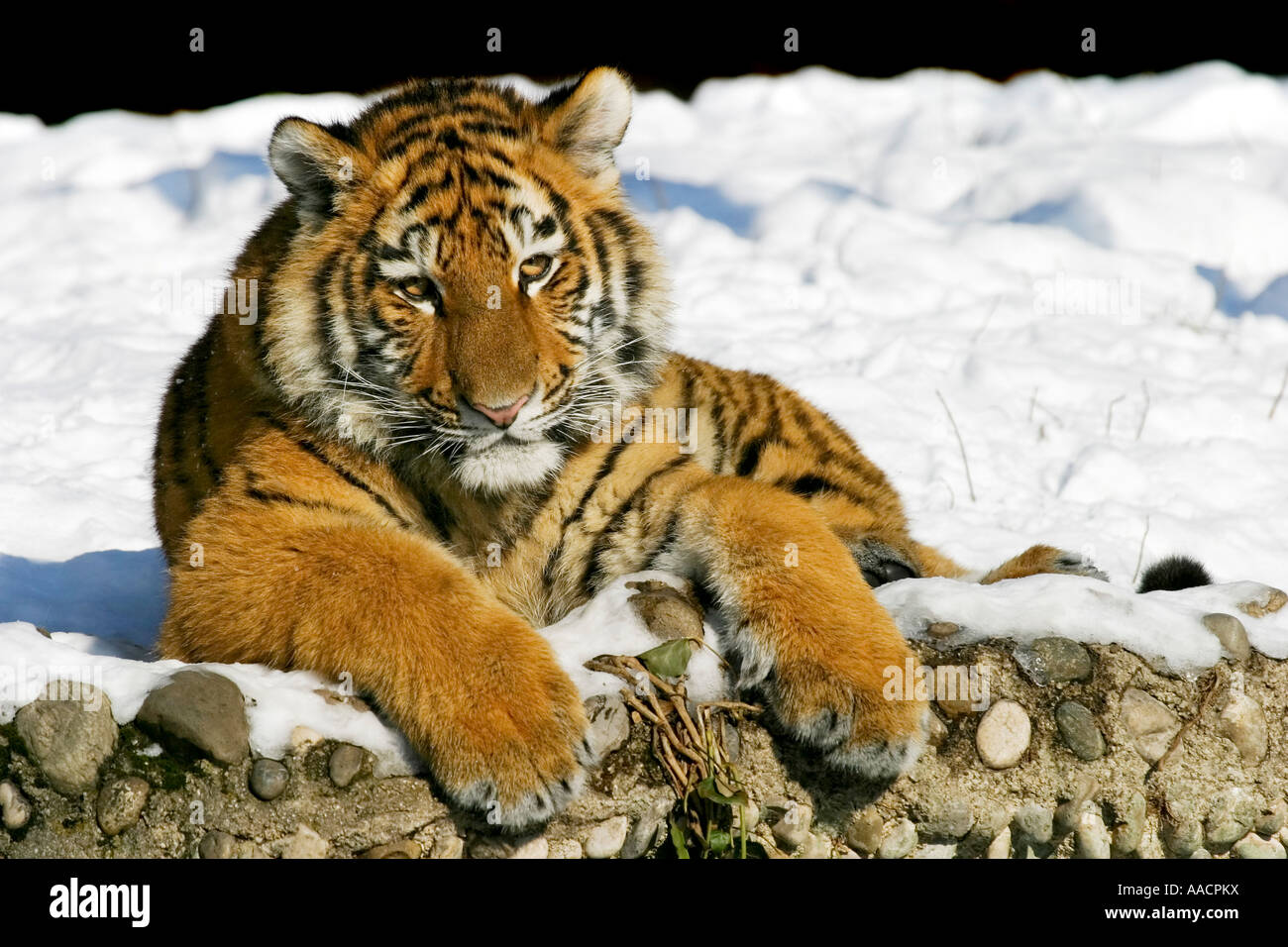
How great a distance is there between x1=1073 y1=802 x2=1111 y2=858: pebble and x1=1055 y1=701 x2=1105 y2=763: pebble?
0.12 meters

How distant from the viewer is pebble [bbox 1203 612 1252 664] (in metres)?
2.75

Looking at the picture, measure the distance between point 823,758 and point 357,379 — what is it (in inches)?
53.5

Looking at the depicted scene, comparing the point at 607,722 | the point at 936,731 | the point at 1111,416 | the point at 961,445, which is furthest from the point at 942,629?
the point at 1111,416

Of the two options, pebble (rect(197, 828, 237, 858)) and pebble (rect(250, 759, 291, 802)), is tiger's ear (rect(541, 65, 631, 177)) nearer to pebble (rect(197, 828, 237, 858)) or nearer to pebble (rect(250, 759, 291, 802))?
pebble (rect(250, 759, 291, 802))

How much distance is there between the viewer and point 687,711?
2600 millimetres

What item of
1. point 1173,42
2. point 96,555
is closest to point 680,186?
point 1173,42

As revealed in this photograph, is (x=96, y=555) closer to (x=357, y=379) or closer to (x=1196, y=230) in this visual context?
(x=357, y=379)

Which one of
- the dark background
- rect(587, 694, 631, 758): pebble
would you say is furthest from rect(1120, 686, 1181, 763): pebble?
the dark background

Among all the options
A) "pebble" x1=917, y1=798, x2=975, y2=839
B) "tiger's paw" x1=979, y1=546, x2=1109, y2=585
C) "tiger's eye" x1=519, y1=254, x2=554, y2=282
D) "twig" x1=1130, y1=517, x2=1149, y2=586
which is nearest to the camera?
"pebble" x1=917, y1=798, x2=975, y2=839

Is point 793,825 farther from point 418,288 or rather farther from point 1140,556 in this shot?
point 1140,556

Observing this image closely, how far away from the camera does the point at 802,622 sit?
267cm

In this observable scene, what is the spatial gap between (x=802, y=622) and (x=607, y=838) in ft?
1.90

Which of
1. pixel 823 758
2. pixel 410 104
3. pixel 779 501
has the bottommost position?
pixel 823 758

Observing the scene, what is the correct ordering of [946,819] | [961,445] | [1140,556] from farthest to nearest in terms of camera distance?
[961,445]
[1140,556]
[946,819]
